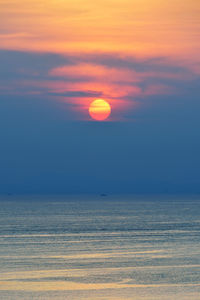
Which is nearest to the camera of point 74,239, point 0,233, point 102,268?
point 102,268

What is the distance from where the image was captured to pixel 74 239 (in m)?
112

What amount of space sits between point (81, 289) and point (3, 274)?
37.5ft

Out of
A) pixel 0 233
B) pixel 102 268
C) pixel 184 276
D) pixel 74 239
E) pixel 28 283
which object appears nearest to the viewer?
pixel 28 283

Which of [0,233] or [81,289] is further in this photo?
[0,233]

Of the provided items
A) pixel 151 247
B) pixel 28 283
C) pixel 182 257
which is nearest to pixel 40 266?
pixel 28 283

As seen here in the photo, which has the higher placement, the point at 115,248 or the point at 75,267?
the point at 115,248

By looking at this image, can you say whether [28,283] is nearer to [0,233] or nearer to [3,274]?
[3,274]

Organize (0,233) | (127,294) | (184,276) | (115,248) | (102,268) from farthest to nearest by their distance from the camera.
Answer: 1. (0,233)
2. (115,248)
3. (102,268)
4. (184,276)
5. (127,294)

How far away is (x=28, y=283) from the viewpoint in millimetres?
60406

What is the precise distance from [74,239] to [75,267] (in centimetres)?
4123

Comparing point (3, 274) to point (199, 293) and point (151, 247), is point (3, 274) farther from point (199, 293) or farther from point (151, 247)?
point (151, 247)

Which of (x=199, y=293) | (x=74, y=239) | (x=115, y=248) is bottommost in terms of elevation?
(x=199, y=293)

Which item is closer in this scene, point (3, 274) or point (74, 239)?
point (3, 274)

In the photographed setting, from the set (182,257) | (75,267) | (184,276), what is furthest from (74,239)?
(184,276)
